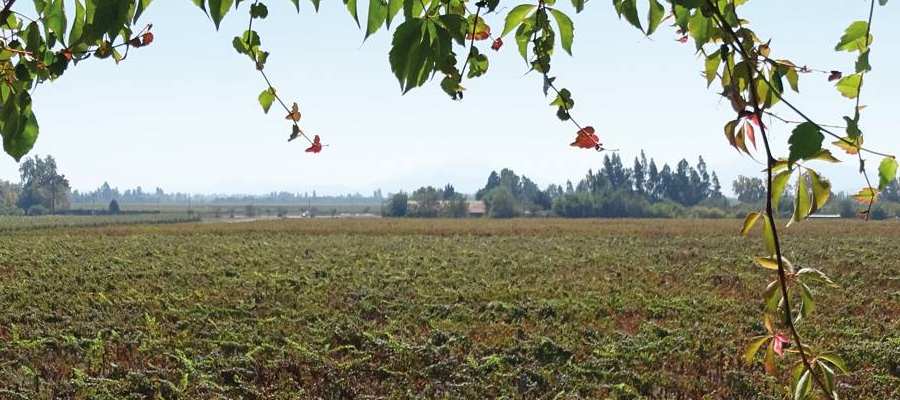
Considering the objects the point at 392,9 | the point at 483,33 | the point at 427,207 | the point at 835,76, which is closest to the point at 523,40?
the point at 483,33

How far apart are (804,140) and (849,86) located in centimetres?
20

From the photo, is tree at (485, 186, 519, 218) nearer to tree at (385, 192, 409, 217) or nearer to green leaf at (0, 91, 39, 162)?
tree at (385, 192, 409, 217)

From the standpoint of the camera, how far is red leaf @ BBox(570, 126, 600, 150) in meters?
0.80

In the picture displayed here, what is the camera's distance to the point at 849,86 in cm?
62

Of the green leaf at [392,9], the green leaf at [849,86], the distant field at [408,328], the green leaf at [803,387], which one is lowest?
the distant field at [408,328]

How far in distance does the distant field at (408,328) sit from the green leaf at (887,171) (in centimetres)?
680

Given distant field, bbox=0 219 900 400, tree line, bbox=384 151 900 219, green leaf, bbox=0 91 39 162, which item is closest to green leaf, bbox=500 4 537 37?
green leaf, bbox=0 91 39 162

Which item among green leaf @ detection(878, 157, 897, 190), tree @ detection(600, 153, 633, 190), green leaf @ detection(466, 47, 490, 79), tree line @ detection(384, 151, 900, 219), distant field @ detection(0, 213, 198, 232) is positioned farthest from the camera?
tree @ detection(600, 153, 633, 190)

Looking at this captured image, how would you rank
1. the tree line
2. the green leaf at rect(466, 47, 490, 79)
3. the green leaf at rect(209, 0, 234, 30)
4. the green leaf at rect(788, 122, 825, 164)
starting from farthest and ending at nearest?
the tree line → the green leaf at rect(466, 47, 490, 79) → the green leaf at rect(209, 0, 234, 30) → the green leaf at rect(788, 122, 825, 164)

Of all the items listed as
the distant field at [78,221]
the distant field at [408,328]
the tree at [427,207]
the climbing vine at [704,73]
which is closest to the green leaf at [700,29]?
the climbing vine at [704,73]

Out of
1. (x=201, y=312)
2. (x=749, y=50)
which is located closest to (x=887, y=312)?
(x=201, y=312)

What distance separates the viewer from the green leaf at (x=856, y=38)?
0.62 meters

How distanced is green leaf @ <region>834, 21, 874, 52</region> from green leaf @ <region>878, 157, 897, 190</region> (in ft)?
0.36

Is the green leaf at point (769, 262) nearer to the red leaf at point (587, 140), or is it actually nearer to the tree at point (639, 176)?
the red leaf at point (587, 140)
